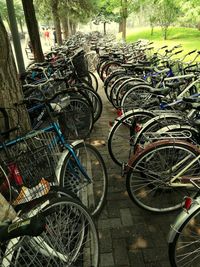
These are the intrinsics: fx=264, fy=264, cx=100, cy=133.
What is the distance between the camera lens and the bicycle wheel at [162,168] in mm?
2766

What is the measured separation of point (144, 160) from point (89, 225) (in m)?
0.98

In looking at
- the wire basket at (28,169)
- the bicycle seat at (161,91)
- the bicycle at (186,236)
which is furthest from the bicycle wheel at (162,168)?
the bicycle seat at (161,91)

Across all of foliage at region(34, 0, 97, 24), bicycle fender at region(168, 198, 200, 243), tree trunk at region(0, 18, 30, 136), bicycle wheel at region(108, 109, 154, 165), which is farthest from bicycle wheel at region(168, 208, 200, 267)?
foliage at region(34, 0, 97, 24)

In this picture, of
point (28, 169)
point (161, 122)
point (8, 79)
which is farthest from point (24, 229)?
point (161, 122)

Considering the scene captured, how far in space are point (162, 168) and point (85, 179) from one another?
88cm

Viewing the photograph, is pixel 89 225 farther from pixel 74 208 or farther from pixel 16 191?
pixel 16 191

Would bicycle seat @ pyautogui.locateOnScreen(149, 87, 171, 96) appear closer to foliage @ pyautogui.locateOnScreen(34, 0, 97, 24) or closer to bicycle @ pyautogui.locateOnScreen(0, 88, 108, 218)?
bicycle @ pyautogui.locateOnScreen(0, 88, 108, 218)

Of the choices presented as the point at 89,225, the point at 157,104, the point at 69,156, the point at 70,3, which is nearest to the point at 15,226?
the point at 89,225

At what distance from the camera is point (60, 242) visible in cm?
206

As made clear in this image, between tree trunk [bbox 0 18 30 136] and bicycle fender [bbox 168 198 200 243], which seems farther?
tree trunk [bbox 0 18 30 136]

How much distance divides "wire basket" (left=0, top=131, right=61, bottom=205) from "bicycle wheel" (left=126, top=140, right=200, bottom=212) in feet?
2.92

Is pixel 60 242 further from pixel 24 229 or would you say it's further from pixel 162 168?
pixel 162 168

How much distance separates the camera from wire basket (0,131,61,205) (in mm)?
2107

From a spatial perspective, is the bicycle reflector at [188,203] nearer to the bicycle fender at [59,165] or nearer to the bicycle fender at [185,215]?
the bicycle fender at [185,215]
